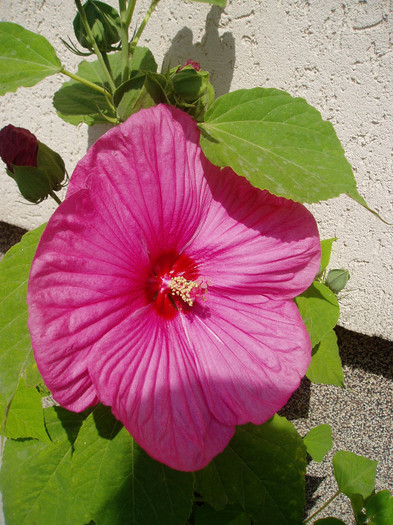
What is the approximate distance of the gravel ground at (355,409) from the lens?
3.85ft

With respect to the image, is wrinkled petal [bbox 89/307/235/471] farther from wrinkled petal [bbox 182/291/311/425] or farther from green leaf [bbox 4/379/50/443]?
green leaf [bbox 4/379/50/443]

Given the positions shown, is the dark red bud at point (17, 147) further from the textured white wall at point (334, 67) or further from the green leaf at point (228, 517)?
the green leaf at point (228, 517)

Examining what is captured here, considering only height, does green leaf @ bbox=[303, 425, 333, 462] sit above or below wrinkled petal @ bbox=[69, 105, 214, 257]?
below

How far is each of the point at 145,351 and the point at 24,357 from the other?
0.20 meters

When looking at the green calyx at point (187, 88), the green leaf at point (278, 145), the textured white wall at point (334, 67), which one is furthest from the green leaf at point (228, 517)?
the green calyx at point (187, 88)

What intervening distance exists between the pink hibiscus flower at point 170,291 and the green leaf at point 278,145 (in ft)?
0.15

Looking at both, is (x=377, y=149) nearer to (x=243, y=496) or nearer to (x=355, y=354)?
(x=355, y=354)

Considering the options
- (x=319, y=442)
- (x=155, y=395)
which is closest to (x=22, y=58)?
(x=155, y=395)

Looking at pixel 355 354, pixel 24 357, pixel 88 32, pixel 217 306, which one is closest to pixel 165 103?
pixel 88 32

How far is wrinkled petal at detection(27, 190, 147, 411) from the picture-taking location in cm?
53

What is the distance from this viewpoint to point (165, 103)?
0.65 m

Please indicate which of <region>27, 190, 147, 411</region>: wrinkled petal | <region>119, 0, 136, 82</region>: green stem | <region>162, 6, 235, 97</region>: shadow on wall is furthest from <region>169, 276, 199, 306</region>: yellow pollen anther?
<region>162, 6, 235, 97</region>: shadow on wall

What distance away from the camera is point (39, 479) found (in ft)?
2.88

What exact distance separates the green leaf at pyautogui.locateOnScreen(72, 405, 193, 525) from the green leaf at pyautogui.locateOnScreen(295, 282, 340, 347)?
1.17 feet
